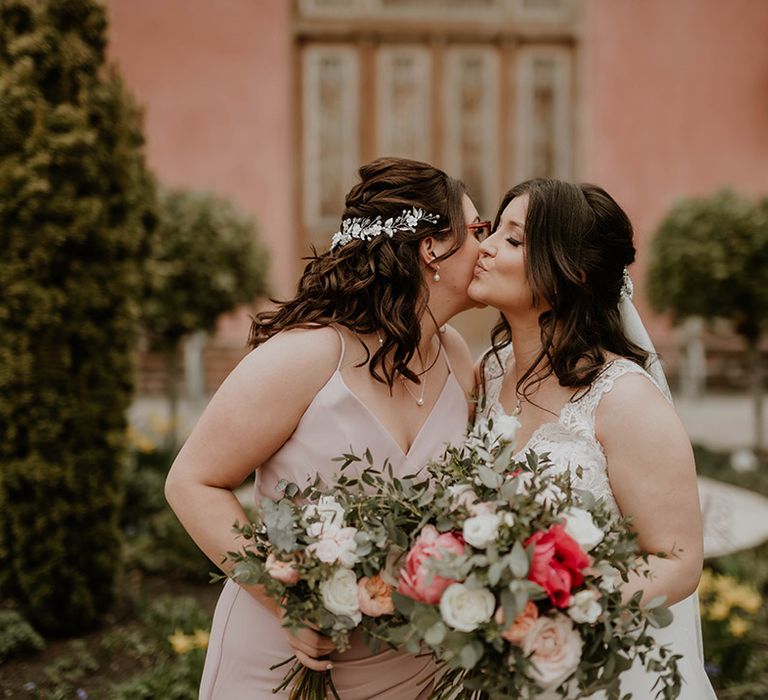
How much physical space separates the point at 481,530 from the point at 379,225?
991 mm

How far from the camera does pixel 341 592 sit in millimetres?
1779

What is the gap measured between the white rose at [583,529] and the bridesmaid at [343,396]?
61 centimetres

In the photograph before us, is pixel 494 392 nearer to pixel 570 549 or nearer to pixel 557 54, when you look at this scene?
pixel 570 549

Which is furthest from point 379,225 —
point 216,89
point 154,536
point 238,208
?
point 216,89

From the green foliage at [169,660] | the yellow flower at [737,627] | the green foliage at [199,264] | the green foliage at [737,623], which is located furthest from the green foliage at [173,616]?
the green foliage at [199,264]

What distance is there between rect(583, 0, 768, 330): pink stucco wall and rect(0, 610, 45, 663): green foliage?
845 centimetres

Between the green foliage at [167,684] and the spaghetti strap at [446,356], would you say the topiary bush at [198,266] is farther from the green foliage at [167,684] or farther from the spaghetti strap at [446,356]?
the spaghetti strap at [446,356]

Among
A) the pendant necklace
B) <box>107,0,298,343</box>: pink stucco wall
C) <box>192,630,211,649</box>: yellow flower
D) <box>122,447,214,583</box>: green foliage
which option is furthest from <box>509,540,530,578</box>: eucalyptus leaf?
<box>107,0,298,343</box>: pink stucco wall

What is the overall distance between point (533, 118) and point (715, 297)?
13.5ft

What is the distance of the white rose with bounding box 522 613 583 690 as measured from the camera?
162 cm

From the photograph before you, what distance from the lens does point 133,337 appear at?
4176 millimetres

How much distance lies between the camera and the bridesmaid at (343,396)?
210cm

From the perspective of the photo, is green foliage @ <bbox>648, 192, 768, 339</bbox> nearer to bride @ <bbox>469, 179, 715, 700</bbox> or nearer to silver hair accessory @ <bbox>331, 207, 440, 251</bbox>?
bride @ <bbox>469, 179, 715, 700</bbox>

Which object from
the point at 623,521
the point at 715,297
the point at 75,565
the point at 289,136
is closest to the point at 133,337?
the point at 75,565
